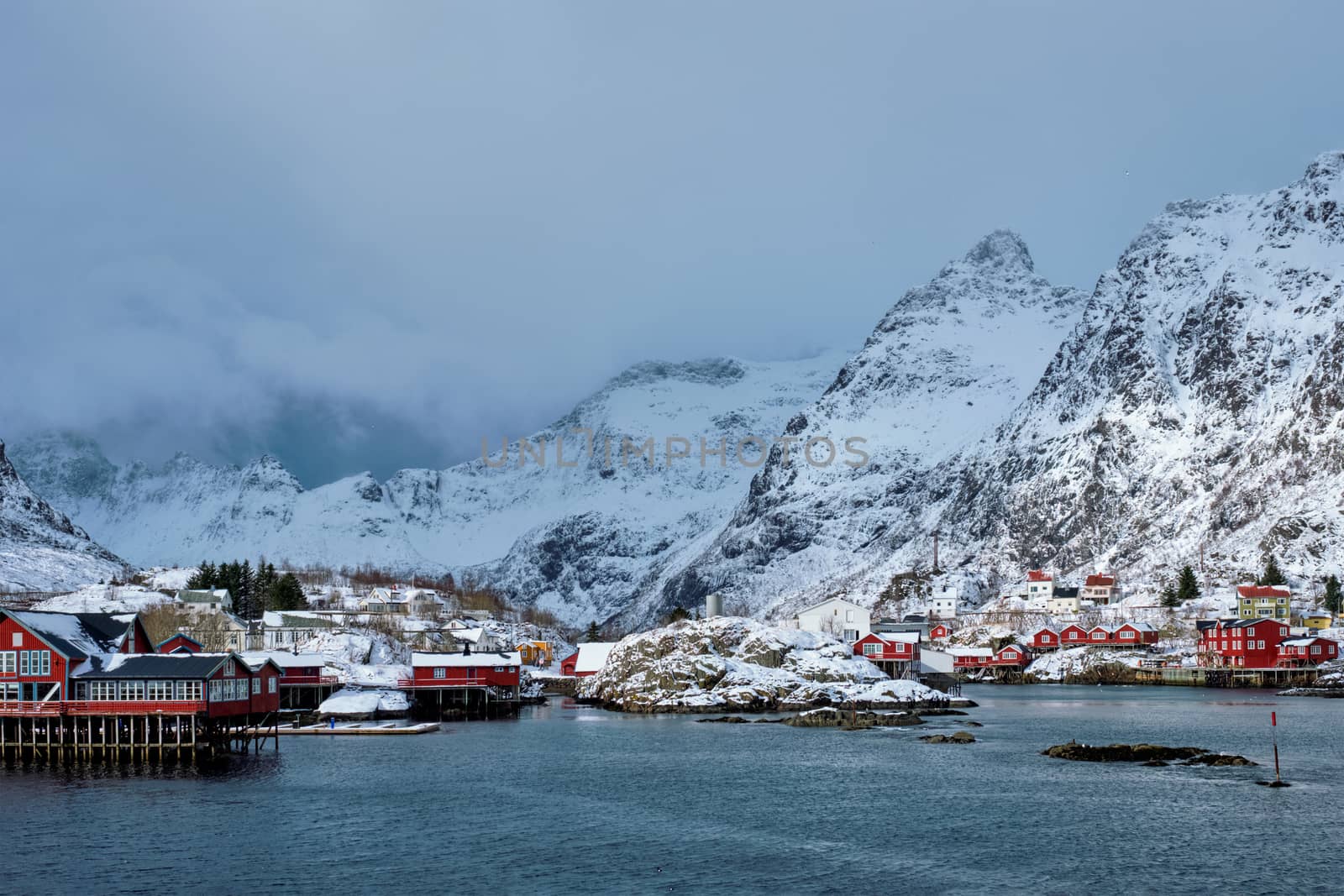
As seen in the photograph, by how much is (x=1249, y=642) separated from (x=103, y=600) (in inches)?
6117

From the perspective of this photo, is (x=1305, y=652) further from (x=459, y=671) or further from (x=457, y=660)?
(x=457, y=660)

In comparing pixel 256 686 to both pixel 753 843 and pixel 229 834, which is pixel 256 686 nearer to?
pixel 229 834

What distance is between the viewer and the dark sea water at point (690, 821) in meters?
52.7

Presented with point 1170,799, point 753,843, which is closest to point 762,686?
point 1170,799

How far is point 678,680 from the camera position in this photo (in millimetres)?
138625

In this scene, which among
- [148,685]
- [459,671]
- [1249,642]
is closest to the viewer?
[148,685]

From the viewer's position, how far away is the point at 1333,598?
193 meters

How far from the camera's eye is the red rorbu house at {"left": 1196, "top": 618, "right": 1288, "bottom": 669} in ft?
582

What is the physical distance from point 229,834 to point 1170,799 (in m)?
49.3

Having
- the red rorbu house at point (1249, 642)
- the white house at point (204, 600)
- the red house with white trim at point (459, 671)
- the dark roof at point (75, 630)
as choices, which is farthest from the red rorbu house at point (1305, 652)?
the dark roof at point (75, 630)

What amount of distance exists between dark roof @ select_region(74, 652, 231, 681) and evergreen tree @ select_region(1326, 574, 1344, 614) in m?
165

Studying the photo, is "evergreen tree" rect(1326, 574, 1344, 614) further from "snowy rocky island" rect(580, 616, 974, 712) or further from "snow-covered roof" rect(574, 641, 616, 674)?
"snow-covered roof" rect(574, 641, 616, 674)

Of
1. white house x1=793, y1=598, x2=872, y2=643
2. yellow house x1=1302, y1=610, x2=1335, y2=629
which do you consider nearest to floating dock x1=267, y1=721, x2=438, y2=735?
white house x1=793, y1=598, x2=872, y2=643

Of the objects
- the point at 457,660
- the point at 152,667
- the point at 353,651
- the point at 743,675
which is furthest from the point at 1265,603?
the point at 152,667
